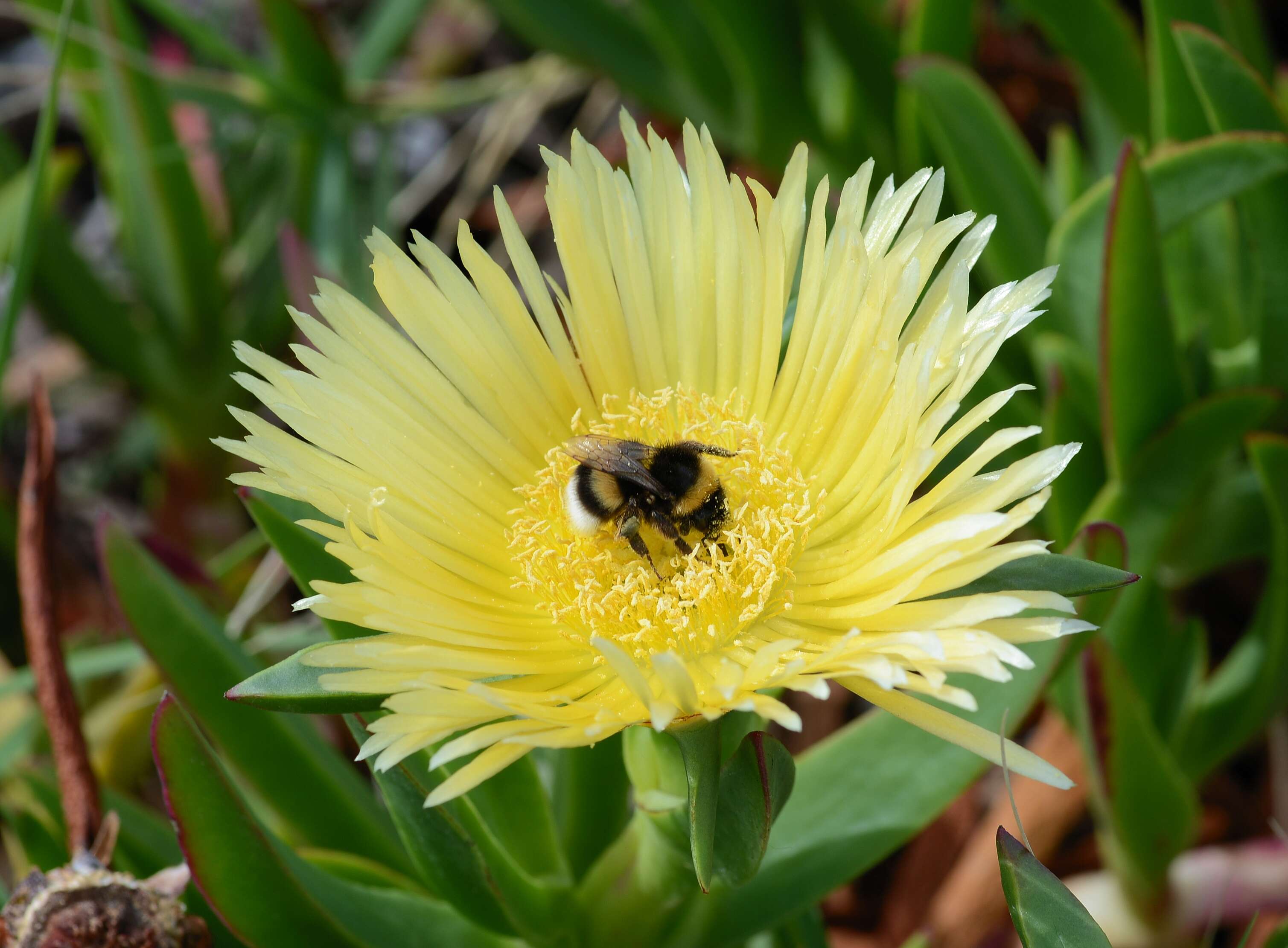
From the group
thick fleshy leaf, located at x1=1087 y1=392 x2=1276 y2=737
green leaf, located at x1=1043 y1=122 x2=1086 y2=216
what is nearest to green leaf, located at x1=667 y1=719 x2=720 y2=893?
thick fleshy leaf, located at x1=1087 y1=392 x2=1276 y2=737

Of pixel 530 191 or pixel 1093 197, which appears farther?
pixel 530 191

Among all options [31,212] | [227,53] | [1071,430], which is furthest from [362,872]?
[227,53]

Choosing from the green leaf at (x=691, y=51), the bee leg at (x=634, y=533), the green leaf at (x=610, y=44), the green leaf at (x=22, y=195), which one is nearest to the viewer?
the bee leg at (x=634, y=533)

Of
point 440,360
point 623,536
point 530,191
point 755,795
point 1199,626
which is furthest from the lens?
point 530,191

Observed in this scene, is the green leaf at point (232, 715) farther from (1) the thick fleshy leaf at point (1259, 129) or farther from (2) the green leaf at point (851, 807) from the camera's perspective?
(1) the thick fleshy leaf at point (1259, 129)

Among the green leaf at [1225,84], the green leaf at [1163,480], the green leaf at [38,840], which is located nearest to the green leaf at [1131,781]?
the green leaf at [1163,480]

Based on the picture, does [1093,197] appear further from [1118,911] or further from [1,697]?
[1,697]

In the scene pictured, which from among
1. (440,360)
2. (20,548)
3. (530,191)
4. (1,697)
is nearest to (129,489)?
(1,697)
